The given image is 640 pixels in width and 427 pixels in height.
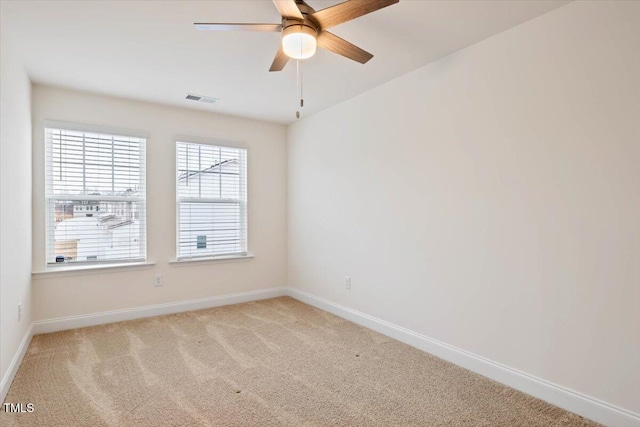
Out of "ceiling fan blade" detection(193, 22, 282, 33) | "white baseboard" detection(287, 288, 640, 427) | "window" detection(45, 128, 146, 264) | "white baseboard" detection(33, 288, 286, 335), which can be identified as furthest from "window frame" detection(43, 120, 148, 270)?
"white baseboard" detection(287, 288, 640, 427)

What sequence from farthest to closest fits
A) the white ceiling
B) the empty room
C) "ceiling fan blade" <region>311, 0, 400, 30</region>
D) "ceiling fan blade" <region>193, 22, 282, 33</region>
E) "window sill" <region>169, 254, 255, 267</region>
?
1. "window sill" <region>169, 254, 255, 267</region>
2. the white ceiling
3. the empty room
4. "ceiling fan blade" <region>193, 22, 282, 33</region>
5. "ceiling fan blade" <region>311, 0, 400, 30</region>

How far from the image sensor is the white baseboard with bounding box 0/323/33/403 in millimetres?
2213

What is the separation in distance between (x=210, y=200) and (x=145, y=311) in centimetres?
148

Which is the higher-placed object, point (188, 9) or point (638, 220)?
point (188, 9)

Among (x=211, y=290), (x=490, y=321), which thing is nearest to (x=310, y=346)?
(x=490, y=321)

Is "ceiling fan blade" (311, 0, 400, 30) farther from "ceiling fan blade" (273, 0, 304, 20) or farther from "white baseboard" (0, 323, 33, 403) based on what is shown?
"white baseboard" (0, 323, 33, 403)

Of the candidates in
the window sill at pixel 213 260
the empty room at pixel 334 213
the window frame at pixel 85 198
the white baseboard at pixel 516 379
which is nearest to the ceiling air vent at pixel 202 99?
the empty room at pixel 334 213

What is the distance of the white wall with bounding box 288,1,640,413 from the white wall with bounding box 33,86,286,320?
158cm

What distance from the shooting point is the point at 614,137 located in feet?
6.47

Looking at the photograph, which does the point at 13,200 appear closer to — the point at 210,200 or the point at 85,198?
the point at 85,198

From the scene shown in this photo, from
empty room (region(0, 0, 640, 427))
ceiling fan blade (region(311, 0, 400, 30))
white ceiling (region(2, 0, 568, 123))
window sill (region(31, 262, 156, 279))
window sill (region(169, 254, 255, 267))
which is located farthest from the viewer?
window sill (region(169, 254, 255, 267))

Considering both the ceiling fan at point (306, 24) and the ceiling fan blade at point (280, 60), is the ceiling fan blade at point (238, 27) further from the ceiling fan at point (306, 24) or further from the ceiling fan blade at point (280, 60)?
the ceiling fan blade at point (280, 60)

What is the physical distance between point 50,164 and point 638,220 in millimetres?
4730

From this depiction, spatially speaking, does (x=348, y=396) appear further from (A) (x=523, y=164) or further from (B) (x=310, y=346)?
(A) (x=523, y=164)
